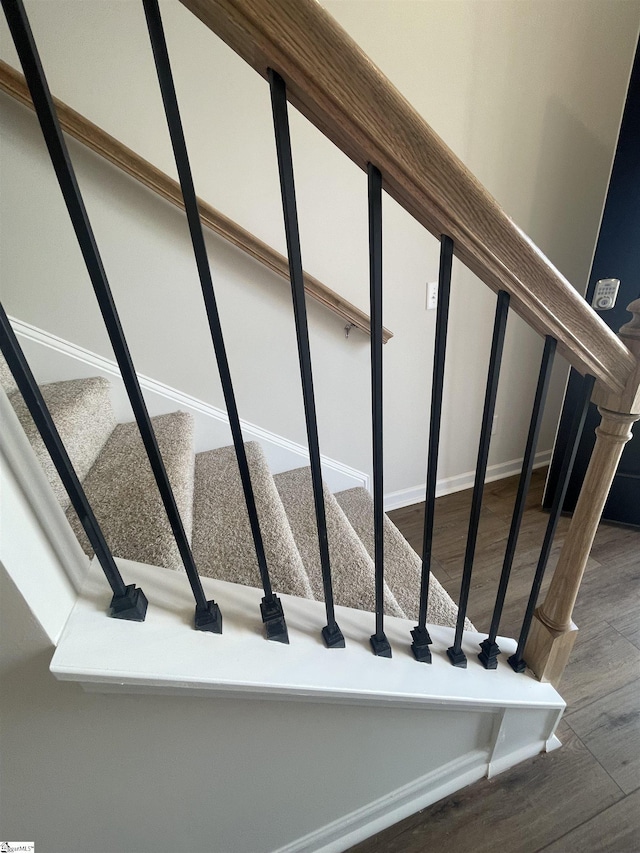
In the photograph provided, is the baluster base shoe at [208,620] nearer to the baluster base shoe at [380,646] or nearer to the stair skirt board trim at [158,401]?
the baluster base shoe at [380,646]

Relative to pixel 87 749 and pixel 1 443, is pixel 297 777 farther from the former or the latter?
pixel 1 443

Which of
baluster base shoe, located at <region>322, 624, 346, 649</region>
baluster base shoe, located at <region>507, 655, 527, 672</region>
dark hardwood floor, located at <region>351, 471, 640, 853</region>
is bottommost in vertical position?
dark hardwood floor, located at <region>351, 471, 640, 853</region>

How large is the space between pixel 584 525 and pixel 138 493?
1.10 m

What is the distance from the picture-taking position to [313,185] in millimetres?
1531

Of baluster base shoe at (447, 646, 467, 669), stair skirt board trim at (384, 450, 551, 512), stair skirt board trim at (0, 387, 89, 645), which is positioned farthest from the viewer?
stair skirt board trim at (384, 450, 551, 512)

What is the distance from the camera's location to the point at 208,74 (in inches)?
51.1

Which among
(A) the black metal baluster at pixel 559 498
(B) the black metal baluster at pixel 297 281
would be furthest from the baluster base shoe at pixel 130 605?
(A) the black metal baluster at pixel 559 498

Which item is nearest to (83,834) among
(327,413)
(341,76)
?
(341,76)

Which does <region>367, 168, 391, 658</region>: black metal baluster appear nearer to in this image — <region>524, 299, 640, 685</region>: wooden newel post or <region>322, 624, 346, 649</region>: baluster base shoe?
<region>322, 624, 346, 649</region>: baluster base shoe

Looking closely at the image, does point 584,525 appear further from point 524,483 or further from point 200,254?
point 200,254

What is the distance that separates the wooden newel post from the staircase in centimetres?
27

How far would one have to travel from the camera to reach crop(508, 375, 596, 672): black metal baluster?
735 mm

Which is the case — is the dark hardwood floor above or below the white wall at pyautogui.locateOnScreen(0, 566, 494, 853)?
below

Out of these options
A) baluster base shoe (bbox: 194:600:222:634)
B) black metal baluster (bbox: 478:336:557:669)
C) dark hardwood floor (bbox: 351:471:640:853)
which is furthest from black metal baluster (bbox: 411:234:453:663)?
dark hardwood floor (bbox: 351:471:640:853)
